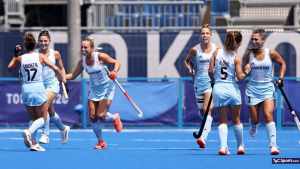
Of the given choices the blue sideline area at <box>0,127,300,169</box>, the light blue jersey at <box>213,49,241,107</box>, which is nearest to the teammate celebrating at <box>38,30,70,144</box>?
the blue sideline area at <box>0,127,300,169</box>

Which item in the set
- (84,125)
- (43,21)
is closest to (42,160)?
(84,125)

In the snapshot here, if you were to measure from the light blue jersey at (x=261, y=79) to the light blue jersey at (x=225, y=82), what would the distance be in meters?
0.35

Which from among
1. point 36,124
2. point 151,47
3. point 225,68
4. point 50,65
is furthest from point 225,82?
point 151,47

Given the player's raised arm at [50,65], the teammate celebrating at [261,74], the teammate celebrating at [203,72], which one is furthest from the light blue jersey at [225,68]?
the player's raised arm at [50,65]

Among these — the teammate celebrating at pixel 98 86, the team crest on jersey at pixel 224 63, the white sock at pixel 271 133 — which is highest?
the team crest on jersey at pixel 224 63

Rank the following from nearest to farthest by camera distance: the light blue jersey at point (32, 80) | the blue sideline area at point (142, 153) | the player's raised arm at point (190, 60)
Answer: the blue sideline area at point (142, 153), the light blue jersey at point (32, 80), the player's raised arm at point (190, 60)

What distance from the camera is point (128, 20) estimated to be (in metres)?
29.1

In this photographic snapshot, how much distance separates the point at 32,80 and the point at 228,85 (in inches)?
119

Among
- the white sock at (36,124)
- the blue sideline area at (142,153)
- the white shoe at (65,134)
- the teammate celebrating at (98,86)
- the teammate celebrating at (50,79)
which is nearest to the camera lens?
the blue sideline area at (142,153)

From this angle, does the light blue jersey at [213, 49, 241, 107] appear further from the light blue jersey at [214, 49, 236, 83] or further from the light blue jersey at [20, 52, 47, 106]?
the light blue jersey at [20, 52, 47, 106]

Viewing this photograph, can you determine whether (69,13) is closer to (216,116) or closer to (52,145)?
(216,116)

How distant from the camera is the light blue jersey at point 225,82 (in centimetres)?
1367

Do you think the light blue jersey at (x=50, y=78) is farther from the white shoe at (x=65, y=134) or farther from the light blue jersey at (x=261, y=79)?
the light blue jersey at (x=261, y=79)

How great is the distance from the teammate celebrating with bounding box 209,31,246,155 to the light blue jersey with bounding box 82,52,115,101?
2031 millimetres
